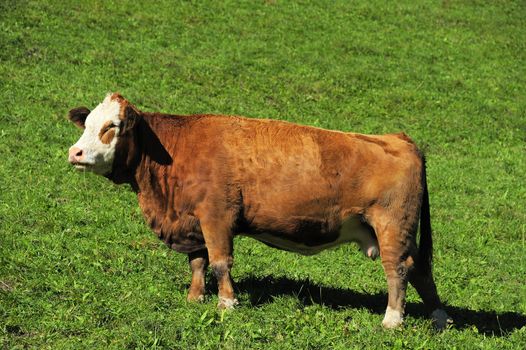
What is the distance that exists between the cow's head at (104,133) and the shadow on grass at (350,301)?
7.60 ft

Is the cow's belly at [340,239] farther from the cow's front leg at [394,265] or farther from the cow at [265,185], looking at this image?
the cow's front leg at [394,265]

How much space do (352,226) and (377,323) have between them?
114 centimetres

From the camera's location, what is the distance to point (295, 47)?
26531mm

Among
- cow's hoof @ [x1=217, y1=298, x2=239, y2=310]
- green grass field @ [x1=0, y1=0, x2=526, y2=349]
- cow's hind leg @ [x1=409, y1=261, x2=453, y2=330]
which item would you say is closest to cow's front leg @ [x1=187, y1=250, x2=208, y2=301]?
green grass field @ [x1=0, y1=0, x2=526, y2=349]

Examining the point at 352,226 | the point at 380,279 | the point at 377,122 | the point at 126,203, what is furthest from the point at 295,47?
the point at 352,226

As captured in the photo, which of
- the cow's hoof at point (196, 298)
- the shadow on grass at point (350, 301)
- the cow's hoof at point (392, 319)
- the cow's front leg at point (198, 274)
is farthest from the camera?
the shadow on grass at point (350, 301)

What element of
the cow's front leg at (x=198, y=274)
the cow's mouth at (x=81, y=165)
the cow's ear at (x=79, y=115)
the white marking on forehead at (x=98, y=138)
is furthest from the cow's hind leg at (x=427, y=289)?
the cow's ear at (x=79, y=115)

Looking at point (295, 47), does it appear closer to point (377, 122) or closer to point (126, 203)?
point (377, 122)

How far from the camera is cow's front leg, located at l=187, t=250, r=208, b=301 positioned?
33.3 ft

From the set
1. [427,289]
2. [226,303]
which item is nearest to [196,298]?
[226,303]

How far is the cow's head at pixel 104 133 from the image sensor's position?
976cm

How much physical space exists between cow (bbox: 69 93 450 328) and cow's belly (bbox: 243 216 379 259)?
0.01m

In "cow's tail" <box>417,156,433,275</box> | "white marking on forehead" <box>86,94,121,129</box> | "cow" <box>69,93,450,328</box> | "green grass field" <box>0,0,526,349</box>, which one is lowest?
"green grass field" <box>0,0,526,349</box>

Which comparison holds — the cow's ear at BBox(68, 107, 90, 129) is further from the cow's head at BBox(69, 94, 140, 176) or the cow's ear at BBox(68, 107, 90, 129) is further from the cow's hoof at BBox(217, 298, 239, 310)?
the cow's hoof at BBox(217, 298, 239, 310)
